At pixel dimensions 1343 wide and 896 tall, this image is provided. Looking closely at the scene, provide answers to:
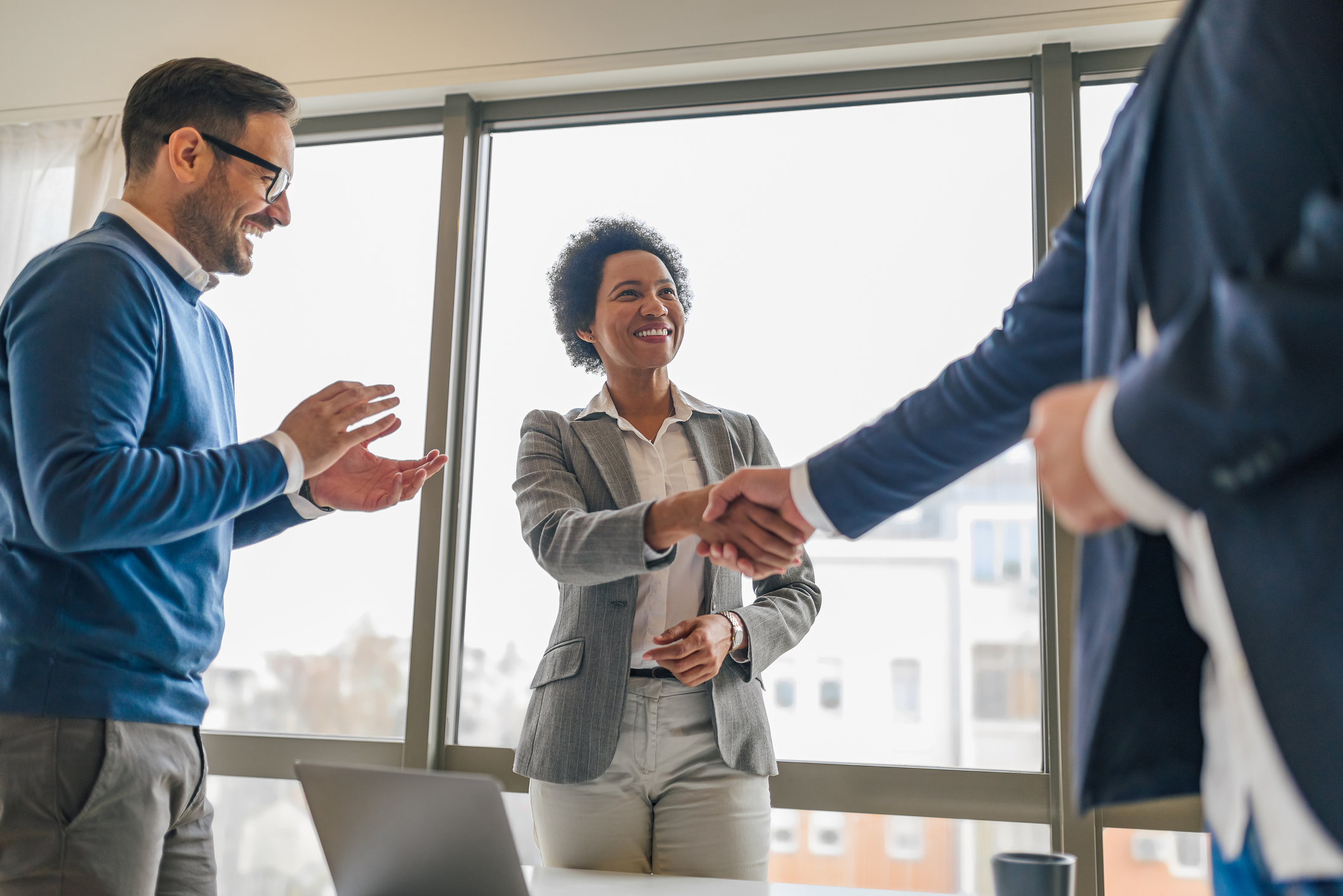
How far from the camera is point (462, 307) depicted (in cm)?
278

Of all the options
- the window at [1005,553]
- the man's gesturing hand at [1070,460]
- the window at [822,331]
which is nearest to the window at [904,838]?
the window at [822,331]

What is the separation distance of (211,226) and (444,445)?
1082 millimetres

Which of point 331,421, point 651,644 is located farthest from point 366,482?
point 651,644

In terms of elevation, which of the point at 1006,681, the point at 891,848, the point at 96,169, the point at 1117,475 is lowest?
the point at 891,848

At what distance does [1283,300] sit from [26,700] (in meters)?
1.48

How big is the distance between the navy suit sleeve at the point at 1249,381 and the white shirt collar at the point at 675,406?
1.56 metres

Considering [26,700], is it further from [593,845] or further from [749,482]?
[749,482]

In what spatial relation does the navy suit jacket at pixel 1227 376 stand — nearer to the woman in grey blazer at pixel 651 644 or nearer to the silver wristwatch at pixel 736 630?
the woman in grey blazer at pixel 651 644

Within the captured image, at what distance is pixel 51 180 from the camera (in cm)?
301

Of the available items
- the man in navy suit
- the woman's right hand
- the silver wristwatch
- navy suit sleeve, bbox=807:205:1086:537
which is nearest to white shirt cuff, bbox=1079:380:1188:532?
the man in navy suit

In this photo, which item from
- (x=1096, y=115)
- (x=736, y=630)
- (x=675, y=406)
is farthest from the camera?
(x=1096, y=115)

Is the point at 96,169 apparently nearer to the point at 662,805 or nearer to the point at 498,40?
the point at 498,40

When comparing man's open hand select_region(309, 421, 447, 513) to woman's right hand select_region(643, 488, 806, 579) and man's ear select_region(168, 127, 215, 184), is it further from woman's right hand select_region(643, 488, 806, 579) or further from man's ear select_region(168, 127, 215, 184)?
man's ear select_region(168, 127, 215, 184)

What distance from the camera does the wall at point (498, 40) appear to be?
2465mm
